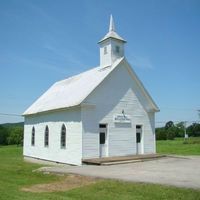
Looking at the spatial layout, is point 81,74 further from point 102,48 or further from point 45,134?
point 45,134

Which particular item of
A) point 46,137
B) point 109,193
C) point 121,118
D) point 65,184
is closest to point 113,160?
point 121,118

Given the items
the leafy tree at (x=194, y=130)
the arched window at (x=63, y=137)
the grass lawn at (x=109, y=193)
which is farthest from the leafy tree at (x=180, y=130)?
the grass lawn at (x=109, y=193)

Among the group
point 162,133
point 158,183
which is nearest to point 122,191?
point 158,183

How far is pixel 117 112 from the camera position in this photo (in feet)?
75.9

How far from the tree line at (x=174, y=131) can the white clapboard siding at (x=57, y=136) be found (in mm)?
71662

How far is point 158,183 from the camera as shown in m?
12.0

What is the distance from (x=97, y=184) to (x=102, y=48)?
576 inches

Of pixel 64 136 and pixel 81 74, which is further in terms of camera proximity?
pixel 81 74

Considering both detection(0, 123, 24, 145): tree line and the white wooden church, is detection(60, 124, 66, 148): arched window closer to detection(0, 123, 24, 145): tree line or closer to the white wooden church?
the white wooden church

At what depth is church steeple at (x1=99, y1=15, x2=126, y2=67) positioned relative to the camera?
80.2 feet

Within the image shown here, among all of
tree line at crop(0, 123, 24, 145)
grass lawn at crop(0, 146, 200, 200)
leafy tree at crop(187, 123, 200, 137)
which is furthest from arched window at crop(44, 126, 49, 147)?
leafy tree at crop(187, 123, 200, 137)

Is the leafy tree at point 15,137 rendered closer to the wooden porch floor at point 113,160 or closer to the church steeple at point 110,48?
the church steeple at point 110,48

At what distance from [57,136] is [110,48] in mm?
7675

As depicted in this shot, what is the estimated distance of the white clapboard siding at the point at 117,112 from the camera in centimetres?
2150
